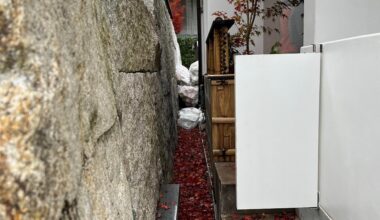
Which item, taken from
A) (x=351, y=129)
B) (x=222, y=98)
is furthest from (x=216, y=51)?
(x=351, y=129)

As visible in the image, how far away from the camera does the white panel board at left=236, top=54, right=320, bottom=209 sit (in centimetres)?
329

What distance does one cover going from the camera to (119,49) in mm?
2559

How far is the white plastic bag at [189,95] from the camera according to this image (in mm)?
12188

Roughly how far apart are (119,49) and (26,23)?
1.70m

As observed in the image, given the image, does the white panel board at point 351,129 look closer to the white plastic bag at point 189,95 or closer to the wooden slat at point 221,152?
the wooden slat at point 221,152

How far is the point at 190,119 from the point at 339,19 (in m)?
7.53

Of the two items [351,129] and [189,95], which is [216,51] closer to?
[351,129]

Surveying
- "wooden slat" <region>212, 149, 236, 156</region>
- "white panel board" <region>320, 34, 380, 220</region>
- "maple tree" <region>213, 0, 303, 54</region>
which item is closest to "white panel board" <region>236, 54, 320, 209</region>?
"white panel board" <region>320, 34, 380, 220</region>

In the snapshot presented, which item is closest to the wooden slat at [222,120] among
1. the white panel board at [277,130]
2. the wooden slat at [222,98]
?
the wooden slat at [222,98]

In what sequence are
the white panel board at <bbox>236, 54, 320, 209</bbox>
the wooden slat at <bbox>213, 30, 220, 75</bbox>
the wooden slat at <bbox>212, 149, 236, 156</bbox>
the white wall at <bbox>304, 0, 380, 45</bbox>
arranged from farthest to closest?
the wooden slat at <bbox>213, 30, 220, 75</bbox> → the wooden slat at <bbox>212, 149, 236, 156</bbox> → the white wall at <bbox>304, 0, 380, 45</bbox> → the white panel board at <bbox>236, 54, 320, 209</bbox>

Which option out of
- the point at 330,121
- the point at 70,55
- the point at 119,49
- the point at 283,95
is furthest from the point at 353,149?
the point at 70,55

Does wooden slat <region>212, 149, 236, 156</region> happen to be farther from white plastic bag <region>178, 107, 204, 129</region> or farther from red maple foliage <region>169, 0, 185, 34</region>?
red maple foliage <region>169, 0, 185, 34</region>

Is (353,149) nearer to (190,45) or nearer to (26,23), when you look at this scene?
(26,23)

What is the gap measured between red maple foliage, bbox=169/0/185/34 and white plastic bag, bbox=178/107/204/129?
28.5ft
